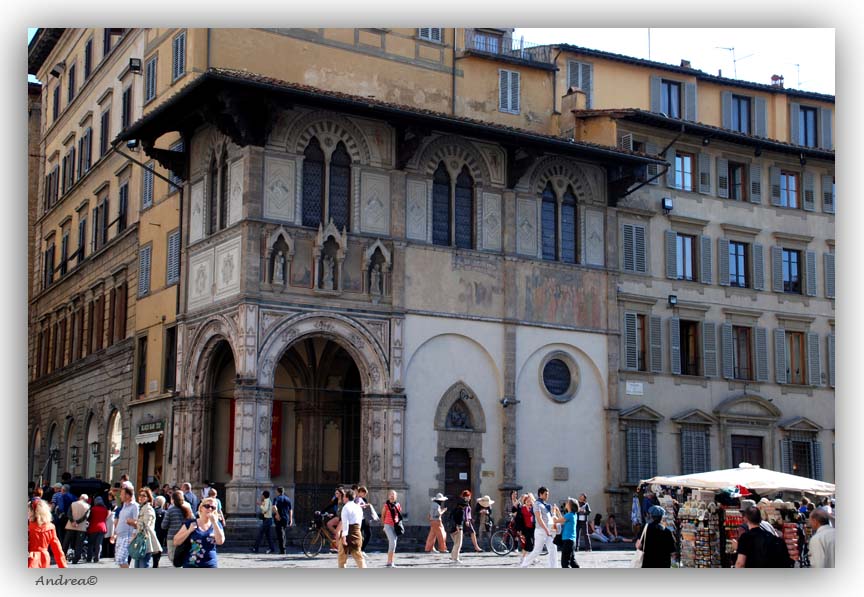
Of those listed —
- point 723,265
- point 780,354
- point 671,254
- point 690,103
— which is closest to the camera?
point 780,354

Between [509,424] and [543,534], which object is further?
[509,424]

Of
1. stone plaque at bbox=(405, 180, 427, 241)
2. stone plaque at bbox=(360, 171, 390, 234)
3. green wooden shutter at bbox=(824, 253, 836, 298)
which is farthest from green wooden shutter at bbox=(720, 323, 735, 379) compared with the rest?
stone plaque at bbox=(360, 171, 390, 234)

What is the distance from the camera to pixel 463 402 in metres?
21.1

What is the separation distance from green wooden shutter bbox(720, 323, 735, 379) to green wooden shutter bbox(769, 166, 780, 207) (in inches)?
87.5

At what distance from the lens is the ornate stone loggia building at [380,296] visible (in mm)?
19750

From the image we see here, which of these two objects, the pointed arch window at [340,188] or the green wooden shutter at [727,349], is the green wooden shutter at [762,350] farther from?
the pointed arch window at [340,188]

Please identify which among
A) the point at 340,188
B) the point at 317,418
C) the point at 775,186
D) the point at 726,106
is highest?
the point at 726,106

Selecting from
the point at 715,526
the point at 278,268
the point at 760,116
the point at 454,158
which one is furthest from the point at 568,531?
the point at 760,116

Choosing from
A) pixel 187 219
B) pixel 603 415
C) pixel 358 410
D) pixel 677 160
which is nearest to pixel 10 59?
pixel 187 219

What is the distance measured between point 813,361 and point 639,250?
3.61 metres

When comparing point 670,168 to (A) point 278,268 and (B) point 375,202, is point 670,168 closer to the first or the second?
(B) point 375,202

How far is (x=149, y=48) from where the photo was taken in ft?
64.2

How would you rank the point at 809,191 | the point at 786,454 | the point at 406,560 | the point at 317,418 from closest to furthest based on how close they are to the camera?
1. the point at 406,560
2. the point at 317,418
3. the point at 809,191
4. the point at 786,454

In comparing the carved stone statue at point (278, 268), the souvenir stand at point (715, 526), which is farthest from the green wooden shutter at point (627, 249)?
the souvenir stand at point (715, 526)
